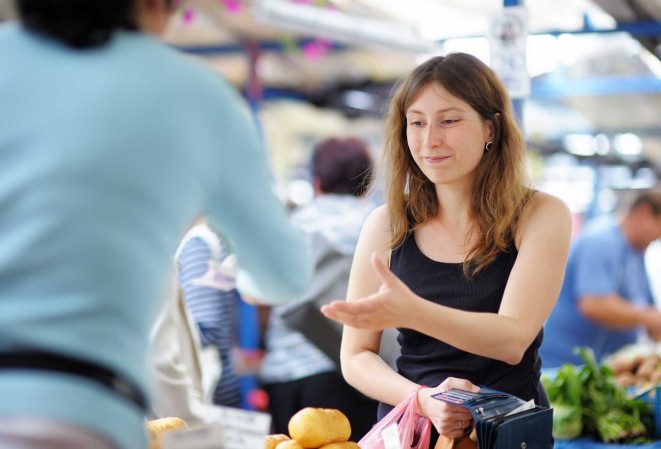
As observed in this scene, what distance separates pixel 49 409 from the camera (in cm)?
99

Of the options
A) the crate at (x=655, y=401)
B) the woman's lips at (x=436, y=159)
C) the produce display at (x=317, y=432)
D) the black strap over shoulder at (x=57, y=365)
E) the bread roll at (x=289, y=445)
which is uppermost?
the woman's lips at (x=436, y=159)

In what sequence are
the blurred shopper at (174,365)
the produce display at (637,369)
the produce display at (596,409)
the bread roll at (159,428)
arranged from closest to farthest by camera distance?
the bread roll at (159,428)
the blurred shopper at (174,365)
the produce display at (596,409)
the produce display at (637,369)

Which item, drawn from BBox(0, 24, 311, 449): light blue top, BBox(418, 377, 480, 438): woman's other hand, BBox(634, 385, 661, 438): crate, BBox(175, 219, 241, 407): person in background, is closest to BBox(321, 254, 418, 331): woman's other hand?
BBox(418, 377, 480, 438): woman's other hand

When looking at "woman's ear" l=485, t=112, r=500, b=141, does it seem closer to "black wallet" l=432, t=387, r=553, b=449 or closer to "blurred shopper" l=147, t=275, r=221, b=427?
"black wallet" l=432, t=387, r=553, b=449

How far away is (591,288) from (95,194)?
3.95m

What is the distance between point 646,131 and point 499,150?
412 inches

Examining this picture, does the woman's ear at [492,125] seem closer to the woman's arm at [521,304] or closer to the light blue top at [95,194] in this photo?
the woman's arm at [521,304]

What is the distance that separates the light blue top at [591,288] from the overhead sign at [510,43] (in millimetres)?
1797

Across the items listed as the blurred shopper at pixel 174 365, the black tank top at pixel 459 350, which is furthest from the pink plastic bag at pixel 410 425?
the blurred shopper at pixel 174 365

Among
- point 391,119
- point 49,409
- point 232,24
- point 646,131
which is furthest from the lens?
point 646,131

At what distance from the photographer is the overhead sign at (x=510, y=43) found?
3.17m

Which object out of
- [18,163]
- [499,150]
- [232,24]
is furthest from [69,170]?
[232,24]

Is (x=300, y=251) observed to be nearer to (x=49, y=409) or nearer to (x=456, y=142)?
(x=49, y=409)

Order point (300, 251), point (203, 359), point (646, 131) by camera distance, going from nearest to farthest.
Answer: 1. point (300, 251)
2. point (203, 359)
3. point (646, 131)
